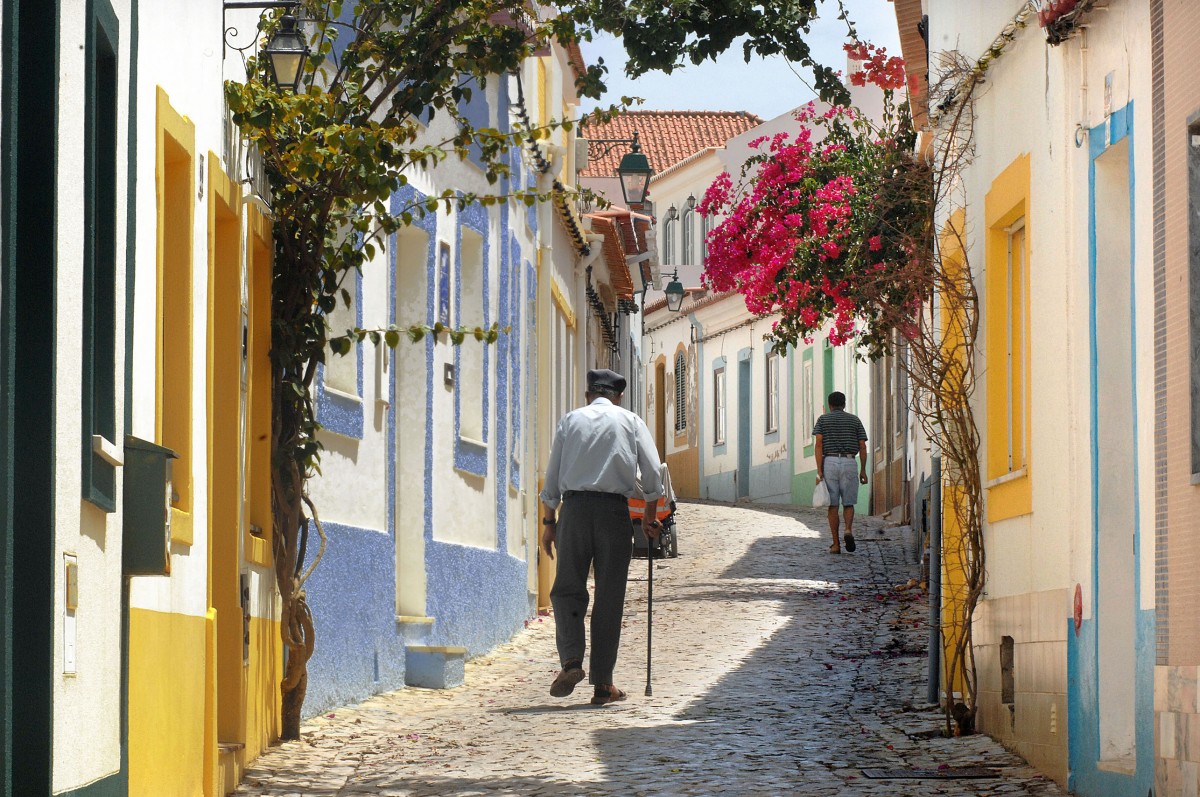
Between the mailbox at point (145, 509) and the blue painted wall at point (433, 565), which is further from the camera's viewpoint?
the blue painted wall at point (433, 565)

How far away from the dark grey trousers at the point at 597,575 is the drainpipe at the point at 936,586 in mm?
1697

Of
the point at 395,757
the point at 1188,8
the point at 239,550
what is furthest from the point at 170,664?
the point at 1188,8

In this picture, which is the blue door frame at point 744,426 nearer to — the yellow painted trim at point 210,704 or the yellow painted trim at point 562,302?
the yellow painted trim at point 562,302

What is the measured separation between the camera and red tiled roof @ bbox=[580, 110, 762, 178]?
48622 mm

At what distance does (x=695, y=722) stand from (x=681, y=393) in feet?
107

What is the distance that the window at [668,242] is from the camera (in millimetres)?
45531

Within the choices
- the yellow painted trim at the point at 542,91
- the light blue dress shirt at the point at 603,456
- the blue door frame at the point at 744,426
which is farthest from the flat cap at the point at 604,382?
the blue door frame at the point at 744,426

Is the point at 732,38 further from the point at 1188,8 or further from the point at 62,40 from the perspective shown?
the point at 62,40

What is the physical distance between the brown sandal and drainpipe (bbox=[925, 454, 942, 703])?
1800 millimetres

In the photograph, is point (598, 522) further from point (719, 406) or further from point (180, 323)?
point (719, 406)

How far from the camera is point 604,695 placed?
1116cm

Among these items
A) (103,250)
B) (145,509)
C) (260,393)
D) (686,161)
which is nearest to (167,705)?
(145,509)

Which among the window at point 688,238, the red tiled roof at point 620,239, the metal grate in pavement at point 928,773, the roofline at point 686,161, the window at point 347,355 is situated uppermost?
the roofline at point 686,161

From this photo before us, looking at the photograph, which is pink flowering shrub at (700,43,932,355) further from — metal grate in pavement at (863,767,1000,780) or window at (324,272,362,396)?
metal grate in pavement at (863,767,1000,780)
